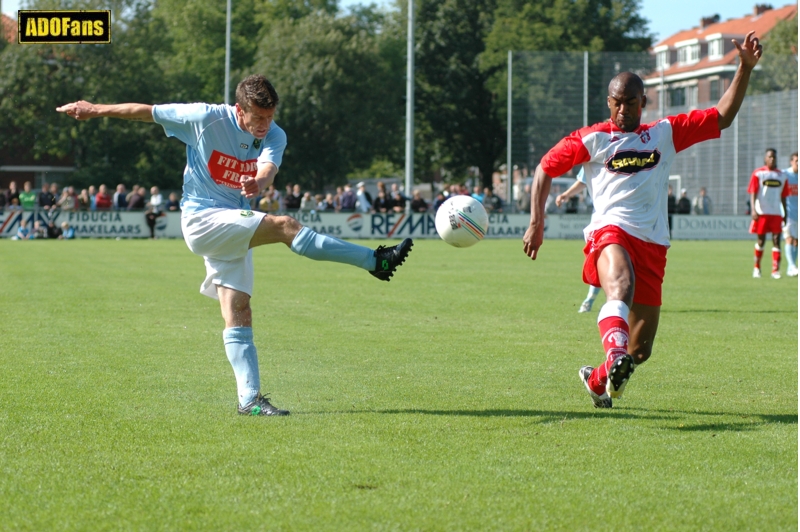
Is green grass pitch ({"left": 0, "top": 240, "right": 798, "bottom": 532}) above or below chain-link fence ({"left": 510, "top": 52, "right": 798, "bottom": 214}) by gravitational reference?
below

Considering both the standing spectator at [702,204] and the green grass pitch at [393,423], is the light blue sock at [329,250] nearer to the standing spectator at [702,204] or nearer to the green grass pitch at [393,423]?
the green grass pitch at [393,423]

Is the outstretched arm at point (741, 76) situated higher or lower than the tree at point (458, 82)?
lower

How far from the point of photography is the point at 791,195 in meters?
21.9

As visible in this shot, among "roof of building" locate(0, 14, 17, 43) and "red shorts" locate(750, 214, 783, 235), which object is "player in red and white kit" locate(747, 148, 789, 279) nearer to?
"red shorts" locate(750, 214, 783, 235)

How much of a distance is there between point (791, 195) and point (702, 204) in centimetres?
2258

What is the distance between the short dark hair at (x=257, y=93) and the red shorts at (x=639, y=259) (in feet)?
7.12

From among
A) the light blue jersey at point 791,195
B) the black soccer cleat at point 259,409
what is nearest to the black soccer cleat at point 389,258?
the black soccer cleat at point 259,409

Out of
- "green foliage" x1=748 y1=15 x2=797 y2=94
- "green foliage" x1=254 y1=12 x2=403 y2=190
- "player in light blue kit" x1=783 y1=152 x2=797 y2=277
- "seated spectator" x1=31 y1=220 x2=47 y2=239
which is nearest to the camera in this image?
"player in light blue kit" x1=783 y1=152 x2=797 y2=277

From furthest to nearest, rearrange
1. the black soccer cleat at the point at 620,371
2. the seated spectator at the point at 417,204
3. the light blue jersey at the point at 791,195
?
the seated spectator at the point at 417,204 → the light blue jersey at the point at 791,195 → the black soccer cleat at the point at 620,371

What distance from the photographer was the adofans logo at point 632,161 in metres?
6.81

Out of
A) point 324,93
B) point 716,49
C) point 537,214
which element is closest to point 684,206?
point 324,93

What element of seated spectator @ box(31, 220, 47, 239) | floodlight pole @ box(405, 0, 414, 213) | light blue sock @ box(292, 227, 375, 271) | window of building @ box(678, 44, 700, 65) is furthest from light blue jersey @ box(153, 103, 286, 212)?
window of building @ box(678, 44, 700, 65)

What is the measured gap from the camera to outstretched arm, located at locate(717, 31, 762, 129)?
21.8 feet

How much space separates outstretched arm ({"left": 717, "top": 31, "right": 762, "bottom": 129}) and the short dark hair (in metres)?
2.77
